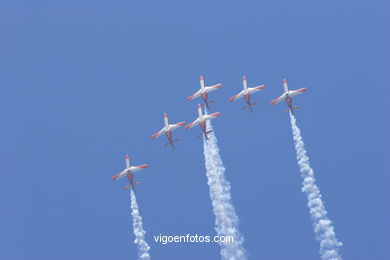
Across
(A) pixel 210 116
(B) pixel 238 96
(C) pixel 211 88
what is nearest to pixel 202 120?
(A) pixel 210 116

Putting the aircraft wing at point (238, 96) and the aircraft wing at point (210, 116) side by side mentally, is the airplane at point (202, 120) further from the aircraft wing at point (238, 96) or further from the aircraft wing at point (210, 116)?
→ the aircraft wing at point (238, 96)

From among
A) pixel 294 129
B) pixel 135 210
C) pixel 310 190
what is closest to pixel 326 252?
pixel 310 190

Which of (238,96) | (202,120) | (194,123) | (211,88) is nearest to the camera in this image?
(202,120)

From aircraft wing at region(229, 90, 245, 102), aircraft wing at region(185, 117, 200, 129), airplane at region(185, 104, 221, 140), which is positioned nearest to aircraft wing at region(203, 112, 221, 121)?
airplane at region(185, 104, 221, 140)

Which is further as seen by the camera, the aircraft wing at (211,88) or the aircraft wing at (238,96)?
the aircraft wing at (211,88)

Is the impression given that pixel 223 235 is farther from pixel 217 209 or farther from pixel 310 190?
pixel 310 190

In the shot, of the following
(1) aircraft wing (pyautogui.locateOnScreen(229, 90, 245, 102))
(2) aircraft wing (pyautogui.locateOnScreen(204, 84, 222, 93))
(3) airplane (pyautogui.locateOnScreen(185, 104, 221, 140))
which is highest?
(2) aircraft wing (pyautogui.locateOnScreen(204, 84, 222, 93))

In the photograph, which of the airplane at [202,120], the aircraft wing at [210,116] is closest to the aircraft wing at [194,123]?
the airplane at [202,120]

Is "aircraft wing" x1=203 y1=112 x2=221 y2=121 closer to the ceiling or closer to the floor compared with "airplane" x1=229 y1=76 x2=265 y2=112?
closer to the floor

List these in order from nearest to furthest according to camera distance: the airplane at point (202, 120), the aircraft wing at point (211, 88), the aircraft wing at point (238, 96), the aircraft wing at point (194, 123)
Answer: the airplane at point (202, 120) < the aircraft wing at point (194, 123) < the aircraft wing at point (238, 96) < the aircraft wing at point (211, 88)

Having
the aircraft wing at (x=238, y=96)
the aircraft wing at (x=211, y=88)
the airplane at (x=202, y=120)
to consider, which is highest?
the aircraft wing at (x=211, y=88)

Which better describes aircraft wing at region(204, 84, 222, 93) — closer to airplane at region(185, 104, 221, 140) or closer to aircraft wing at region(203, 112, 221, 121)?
airplane at region(185, 104, 221, 140)

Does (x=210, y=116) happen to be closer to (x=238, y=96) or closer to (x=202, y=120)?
(x=202, y=120)

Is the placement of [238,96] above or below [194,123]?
above
